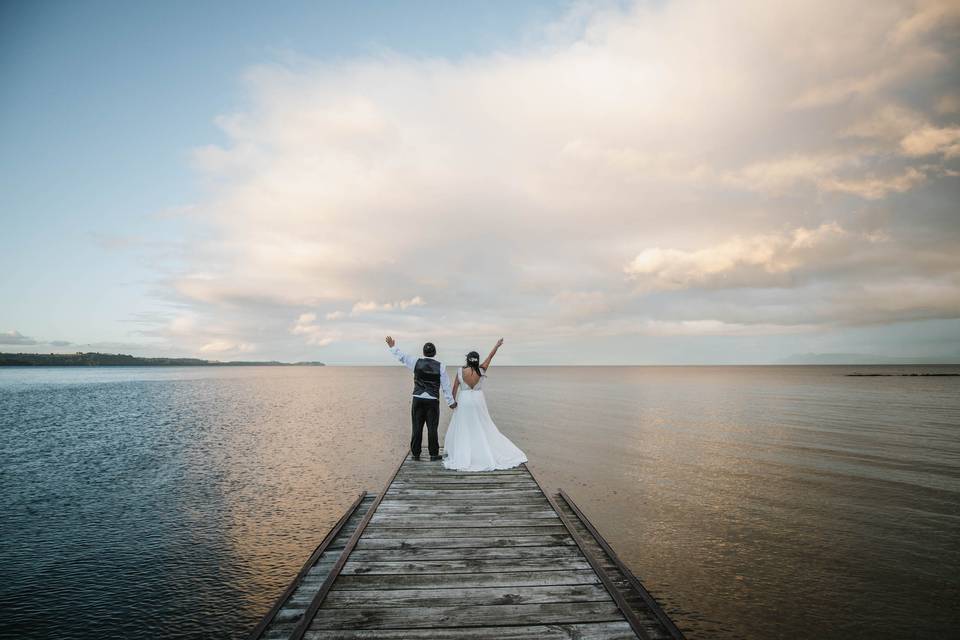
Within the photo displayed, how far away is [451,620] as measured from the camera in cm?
502

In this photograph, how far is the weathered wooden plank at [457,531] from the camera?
748 centimetres

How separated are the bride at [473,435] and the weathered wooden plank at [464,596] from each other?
6.25 meters

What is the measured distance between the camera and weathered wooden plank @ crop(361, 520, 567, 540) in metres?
7.48

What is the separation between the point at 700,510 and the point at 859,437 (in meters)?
21.6

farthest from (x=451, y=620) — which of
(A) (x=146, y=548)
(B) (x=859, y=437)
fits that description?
(B) (x=859, y=437)

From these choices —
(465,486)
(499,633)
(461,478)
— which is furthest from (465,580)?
(461,478)

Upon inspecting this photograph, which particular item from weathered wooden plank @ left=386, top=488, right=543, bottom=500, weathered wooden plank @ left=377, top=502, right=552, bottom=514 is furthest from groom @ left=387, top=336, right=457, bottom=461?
weathered wooden plank @ left=377, top=502, right=552, bottom=514

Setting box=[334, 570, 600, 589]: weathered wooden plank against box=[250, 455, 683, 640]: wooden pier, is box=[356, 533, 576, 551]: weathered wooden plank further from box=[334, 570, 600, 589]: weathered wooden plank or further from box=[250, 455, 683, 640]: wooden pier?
box=[334, 570, 600, 589]: weathered wooden plank

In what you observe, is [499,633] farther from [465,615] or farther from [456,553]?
[456,553]

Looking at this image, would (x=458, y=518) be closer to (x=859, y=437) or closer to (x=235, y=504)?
(x=235, y=504)

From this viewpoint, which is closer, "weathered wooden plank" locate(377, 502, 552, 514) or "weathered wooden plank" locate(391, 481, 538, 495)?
"weathered wooden plank" locate(377, 502, 552, 514)

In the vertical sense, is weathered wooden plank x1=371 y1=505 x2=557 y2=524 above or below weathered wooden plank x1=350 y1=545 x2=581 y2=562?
below

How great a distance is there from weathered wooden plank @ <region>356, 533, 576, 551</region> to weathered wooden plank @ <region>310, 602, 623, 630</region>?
174cm

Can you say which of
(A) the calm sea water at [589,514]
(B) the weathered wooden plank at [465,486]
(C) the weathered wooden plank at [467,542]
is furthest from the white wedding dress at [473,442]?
(C) the weathered wooden plank at [467,542]
